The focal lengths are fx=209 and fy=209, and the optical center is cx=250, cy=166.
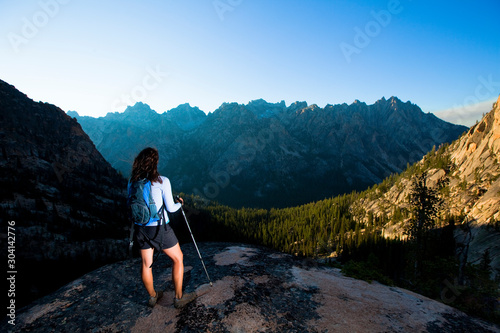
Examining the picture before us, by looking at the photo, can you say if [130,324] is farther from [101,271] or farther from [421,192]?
[421,192]

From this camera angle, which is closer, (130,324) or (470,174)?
(130,324)

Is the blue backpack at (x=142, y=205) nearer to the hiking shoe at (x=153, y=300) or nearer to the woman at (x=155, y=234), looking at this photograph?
the woman at (x=155, y=234)

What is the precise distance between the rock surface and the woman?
658 mm

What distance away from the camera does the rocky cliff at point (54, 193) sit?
72562 millimetres

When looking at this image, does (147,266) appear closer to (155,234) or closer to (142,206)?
(155,234)

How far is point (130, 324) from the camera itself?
504 cm

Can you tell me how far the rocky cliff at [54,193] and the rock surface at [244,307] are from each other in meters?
57.1

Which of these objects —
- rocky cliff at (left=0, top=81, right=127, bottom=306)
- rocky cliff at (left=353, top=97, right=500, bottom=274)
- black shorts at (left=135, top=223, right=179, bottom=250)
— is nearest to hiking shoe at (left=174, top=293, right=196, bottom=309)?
black shorts at (left=135, top=223, right=179, bottom=250)

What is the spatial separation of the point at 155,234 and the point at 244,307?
3.00m

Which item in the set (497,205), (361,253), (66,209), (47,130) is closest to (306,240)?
(361,253)

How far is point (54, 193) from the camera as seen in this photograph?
94.7 meters

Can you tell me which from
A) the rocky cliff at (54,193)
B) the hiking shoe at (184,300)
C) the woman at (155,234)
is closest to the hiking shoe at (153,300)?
the woman at (155,234)

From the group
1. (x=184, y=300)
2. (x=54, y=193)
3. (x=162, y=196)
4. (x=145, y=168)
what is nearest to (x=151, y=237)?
(x=162, y=196)

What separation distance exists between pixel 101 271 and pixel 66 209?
11299 cm
